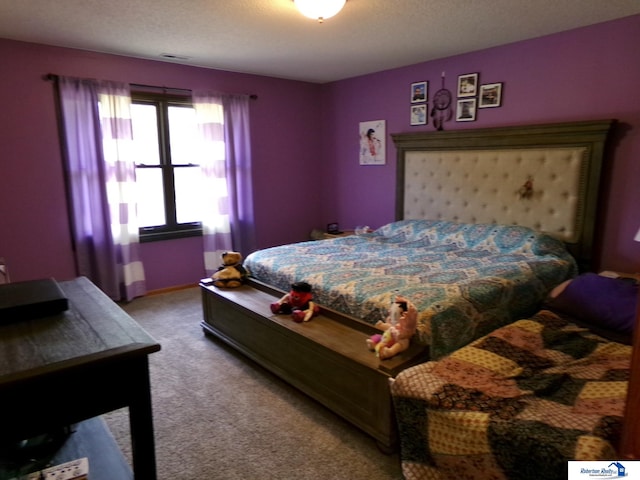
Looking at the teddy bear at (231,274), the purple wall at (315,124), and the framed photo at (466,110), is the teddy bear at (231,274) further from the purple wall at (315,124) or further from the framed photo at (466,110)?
the framed photo at (466,110)

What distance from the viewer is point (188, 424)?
7.37ft

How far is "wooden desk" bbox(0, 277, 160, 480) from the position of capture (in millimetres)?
1023

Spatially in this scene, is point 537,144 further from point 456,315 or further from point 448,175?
point 456,315

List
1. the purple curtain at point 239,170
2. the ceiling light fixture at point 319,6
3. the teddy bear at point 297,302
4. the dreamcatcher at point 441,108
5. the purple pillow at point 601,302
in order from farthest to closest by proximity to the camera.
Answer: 1. the purple curtain at point 239,170
2. the dreamcatcher at point 441,108
3. the teddy bear at point 297,302
4. the ceiling light fixture at point 319,6
5. the purple pillow at point 601,302

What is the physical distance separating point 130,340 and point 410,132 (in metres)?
3.78

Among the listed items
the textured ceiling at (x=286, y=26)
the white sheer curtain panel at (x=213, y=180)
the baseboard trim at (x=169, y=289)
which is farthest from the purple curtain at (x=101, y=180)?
the white sheer curtain panel at (x=213, y=180)

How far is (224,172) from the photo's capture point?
458cm

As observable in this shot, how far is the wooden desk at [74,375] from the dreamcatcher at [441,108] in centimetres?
358

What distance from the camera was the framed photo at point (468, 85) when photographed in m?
3.80

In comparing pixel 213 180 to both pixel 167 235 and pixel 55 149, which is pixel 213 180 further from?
pixel 55 149

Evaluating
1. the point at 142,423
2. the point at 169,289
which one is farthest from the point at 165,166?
the point at 142,423

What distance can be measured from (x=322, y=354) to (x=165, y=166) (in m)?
2.99

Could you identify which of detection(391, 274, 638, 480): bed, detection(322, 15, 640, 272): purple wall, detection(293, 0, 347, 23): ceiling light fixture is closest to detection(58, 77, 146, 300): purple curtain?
detection(293, 0, 347, 23): ceiling light fixture

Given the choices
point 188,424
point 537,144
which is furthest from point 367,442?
point 537,144
